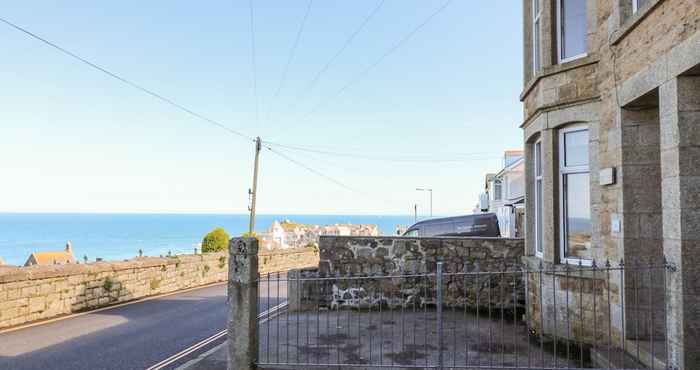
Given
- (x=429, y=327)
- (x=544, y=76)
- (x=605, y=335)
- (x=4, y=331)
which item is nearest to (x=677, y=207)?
(x=605, y=335)

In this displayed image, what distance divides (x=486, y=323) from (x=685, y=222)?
4623mm

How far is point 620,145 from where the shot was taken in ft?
18.4

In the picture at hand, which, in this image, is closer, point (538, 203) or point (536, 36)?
point (538, 203)

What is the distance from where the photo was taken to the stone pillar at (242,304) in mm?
5164

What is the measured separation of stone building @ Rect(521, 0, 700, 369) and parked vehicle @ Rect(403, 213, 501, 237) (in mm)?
4478

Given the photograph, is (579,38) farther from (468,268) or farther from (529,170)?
(468,268)

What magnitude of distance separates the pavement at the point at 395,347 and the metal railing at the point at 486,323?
0.06 feet

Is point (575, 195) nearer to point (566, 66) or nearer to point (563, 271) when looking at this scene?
point (563, 271)

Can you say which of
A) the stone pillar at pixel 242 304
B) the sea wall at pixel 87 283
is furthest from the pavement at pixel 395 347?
the sea wall at pixel 87 283

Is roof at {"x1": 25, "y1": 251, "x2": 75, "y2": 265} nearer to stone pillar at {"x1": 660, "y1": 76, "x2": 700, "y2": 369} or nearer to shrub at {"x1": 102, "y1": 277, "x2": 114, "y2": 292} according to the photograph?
shrub at {"x1": 102, "y1": 277, "x2": 114, "y2": 292}

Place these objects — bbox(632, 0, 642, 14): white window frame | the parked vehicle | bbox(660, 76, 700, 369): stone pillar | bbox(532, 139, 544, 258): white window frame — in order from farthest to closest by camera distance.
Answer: the parked vehicle < bbox(532, 139, 544, 258): white window frame < bbox(632, 0, 642, 14): white window frame < bbox(660, 76, 700, 369): stone pillar

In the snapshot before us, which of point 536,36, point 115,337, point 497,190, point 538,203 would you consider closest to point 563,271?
point 538,203

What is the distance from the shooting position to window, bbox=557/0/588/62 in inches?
269

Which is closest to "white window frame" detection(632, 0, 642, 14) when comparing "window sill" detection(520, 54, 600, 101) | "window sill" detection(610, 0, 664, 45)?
"window sill" detection(610, 0, 664, 45)
